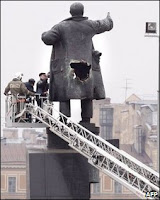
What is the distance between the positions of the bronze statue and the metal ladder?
449mm

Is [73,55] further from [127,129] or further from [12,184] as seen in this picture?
[127,129]

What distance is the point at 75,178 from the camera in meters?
19.1

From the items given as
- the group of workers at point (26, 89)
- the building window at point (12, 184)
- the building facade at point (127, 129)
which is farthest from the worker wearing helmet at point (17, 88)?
the building window at point (12, 184)

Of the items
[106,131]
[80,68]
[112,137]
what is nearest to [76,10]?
[80,68]

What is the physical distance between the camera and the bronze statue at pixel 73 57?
18.9 meters

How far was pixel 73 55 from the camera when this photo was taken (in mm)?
18891

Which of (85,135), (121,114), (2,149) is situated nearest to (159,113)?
(85,135)

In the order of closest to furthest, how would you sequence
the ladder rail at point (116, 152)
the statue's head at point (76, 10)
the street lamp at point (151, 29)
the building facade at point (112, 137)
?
the statue's head at point (76, 10)
the ladder rail at point (116, 152)
the street lamp at point (151, 29)
the building facade at point (112, 137)

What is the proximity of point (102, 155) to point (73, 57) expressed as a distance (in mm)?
1478

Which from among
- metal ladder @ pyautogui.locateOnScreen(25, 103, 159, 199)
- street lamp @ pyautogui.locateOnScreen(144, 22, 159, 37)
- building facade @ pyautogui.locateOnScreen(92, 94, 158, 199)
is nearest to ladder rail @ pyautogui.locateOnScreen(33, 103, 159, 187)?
metal ladder @ pyautogui.locateOnScreen(25, 103, 159, 199)

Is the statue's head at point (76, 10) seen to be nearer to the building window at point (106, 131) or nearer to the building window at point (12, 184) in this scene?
the building window at point (12, 184)

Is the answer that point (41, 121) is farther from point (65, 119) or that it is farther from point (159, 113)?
point (159, 113)

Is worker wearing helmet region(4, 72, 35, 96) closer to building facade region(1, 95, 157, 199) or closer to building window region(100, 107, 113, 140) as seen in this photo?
building facade region(1, 95, 157, 199)

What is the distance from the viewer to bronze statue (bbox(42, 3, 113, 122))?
62.0 feet
